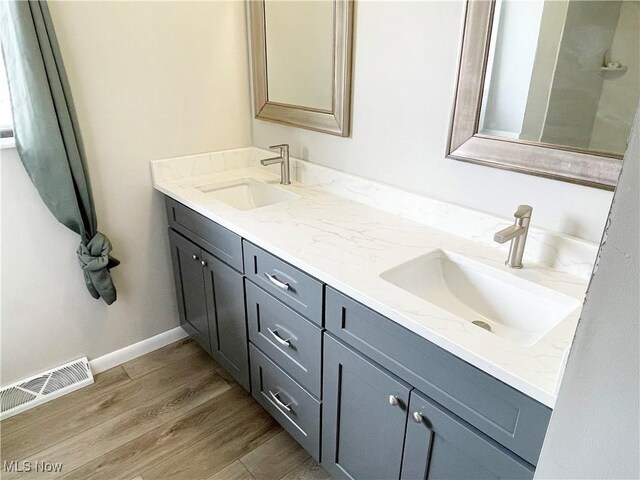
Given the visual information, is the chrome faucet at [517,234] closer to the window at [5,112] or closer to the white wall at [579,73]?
the white wall at [579,73]

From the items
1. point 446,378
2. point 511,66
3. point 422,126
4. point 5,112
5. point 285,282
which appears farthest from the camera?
point 5,112

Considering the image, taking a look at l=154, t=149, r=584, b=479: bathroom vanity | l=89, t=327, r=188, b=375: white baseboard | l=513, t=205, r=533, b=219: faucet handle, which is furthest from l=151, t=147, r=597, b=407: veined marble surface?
l=89, t=327, r=188, b=375: white baseboard

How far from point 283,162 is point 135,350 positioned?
1.20m

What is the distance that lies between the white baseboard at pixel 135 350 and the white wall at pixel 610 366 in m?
2.05

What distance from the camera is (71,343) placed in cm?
196

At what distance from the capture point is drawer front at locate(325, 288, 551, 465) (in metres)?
0.84

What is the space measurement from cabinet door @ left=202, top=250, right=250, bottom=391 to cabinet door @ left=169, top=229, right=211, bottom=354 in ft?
0.21

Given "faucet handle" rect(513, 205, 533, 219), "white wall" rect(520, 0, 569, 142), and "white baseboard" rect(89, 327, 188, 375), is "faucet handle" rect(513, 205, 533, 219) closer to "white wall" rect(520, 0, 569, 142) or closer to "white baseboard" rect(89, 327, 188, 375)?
"white wall" rect(520, 0, 569, 142)

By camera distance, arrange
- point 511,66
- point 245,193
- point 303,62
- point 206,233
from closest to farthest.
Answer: point 511,66, point 206,233, point 303,62, point 245,193

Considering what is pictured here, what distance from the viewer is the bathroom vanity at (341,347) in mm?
904

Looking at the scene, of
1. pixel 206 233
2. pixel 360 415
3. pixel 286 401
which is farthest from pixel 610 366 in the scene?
pixel 206 233

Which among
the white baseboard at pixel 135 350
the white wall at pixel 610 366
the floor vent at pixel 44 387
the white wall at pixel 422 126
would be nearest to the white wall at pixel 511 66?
the white wall at pixel 422 126

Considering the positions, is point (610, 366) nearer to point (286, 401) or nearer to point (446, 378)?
point (446, 378)

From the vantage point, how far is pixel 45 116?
152cm
